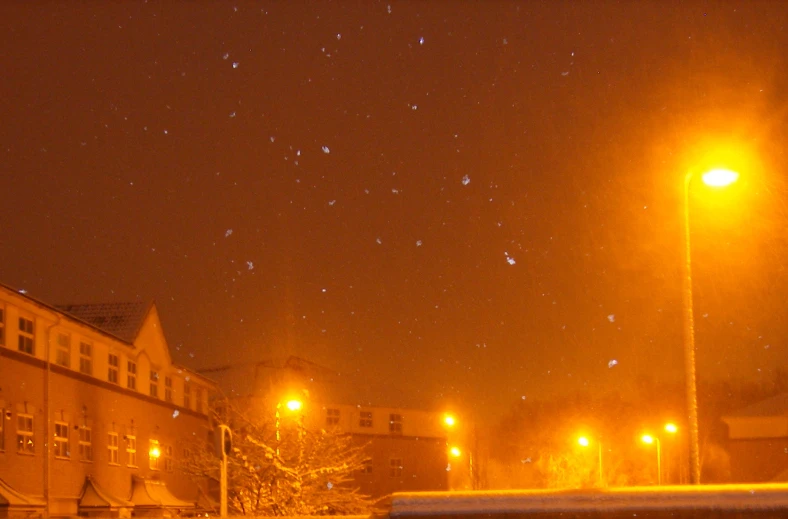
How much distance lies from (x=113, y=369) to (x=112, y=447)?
12.1ft

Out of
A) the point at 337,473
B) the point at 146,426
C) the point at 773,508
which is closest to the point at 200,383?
the point at 146,426

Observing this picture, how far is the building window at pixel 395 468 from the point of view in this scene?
277 ft

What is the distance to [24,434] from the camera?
34562mm

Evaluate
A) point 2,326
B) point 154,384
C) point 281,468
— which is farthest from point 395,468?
point 281,468

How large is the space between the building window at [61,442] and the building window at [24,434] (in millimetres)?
2073

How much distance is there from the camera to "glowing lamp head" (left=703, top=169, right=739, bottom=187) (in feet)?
45.5

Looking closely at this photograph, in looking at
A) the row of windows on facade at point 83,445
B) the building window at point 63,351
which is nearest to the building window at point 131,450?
the row of windows on facade at point 83,445

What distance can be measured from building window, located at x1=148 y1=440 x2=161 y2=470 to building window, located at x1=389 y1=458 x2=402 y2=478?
3692cm

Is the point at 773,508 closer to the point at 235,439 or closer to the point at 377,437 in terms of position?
the point at 235,439

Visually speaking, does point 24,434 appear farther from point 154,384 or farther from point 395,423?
point 395,423

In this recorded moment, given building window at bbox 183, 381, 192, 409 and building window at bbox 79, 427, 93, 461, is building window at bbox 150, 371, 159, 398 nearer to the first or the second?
building window at bbox 183, 381, 192, 409

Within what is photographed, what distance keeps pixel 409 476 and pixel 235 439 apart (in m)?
59.4

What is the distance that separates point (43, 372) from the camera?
36250 millimetres

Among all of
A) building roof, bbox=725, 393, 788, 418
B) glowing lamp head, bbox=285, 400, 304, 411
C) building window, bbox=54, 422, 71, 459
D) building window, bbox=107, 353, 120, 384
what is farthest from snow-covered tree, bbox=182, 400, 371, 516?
building roof, bbox=725, 393, 788, 418
